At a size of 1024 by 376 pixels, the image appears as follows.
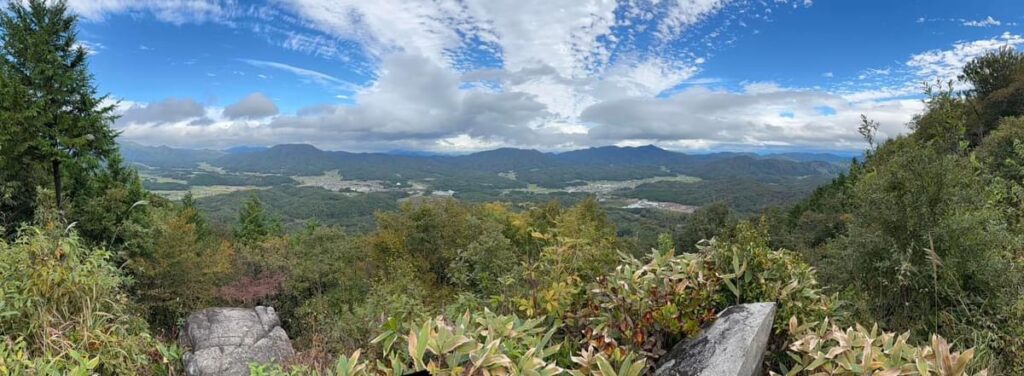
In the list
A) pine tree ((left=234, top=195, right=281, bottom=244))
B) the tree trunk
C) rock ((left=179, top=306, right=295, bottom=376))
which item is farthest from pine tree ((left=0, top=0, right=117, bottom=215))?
pine tree ((left=234, top=195, right=281, bottom=244))

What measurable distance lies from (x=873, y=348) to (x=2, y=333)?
5396mm

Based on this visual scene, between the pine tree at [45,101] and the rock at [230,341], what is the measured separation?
7.74 m

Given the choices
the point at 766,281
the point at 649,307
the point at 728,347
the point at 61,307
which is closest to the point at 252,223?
the point at 61,307

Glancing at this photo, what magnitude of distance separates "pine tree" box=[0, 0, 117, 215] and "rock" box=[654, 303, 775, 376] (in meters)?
16.6

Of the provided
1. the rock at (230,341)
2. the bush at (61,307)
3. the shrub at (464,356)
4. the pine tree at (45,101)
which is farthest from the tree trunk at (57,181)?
the shrub at (464,356)

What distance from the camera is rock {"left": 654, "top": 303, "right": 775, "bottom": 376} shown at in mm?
2166

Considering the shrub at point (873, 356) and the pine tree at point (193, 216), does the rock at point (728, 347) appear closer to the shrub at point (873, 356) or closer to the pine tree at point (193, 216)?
the shrub at point (873, 356)

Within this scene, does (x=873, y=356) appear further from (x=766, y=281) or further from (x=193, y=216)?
(x=193, y=216)

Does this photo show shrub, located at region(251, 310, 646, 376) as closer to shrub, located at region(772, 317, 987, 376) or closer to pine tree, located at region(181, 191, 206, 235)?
shrub, located at region(772, 317, 987, 376)

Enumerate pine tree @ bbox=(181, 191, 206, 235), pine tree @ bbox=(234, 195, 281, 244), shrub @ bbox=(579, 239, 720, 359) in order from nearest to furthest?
shrub @ bbox=(579, 239, 720, 359) < pine tree @ bbox=(181, 191, 206, 235) < pine tree @ bbox=(234, 195, 281, 244)

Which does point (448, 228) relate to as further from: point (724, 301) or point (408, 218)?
point (724, 301)

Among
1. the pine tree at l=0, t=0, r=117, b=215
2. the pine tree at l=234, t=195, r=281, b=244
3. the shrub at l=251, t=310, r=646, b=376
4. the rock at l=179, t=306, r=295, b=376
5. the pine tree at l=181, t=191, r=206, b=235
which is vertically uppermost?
the pine tree at l=0, t=0, r=117, b=215

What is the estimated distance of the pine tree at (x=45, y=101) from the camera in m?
12.4

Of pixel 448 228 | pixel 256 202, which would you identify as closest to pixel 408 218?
pixel 448 228
